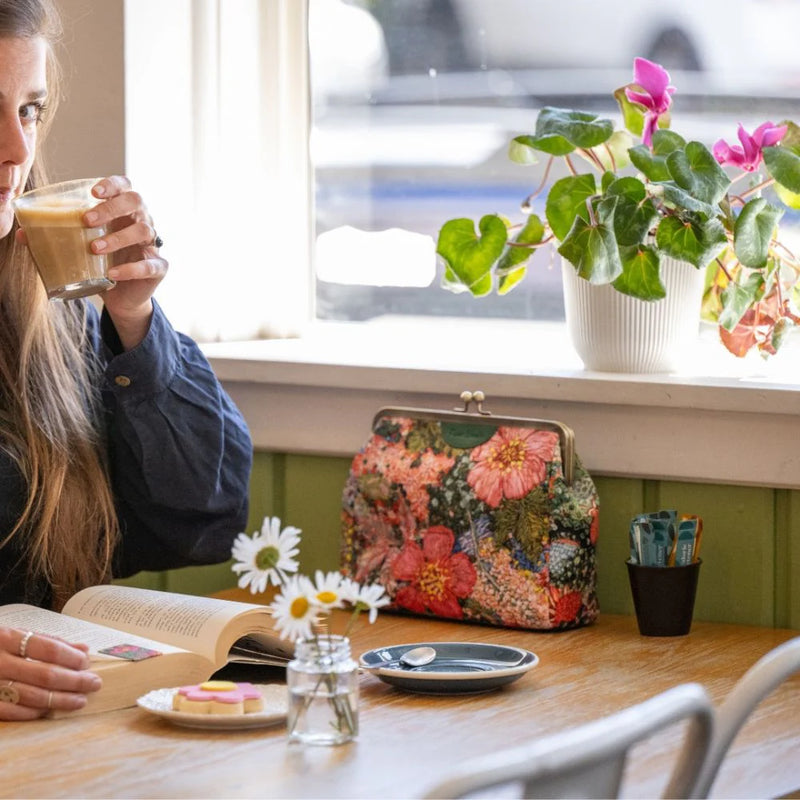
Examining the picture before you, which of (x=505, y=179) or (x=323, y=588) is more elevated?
(x=505, y=179)

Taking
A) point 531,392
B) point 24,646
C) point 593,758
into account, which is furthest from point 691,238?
point 593,758

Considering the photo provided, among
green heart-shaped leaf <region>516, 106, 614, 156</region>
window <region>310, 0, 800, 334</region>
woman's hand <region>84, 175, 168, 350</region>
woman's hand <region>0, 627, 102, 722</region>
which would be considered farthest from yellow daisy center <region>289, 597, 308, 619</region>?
window <region>310, 0, 800, 334</region>

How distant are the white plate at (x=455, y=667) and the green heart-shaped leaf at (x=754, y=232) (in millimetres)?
534

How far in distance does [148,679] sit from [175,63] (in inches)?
41.0

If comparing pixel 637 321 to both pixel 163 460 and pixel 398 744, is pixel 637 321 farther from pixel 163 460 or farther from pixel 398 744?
pixel 398 744

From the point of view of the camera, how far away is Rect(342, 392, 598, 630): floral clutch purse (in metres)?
1.74

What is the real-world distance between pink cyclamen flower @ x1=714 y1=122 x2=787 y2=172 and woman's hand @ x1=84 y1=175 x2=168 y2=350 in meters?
0.69

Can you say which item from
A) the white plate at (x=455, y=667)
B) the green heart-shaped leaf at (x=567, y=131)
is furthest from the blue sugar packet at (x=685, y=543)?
the green heart-shaped leaf at (x=567, y=131)

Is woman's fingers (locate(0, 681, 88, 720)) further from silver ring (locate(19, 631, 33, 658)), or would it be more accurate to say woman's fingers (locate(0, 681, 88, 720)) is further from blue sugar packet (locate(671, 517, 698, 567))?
blue sugar packet (locate(671, 517, 698, 567))

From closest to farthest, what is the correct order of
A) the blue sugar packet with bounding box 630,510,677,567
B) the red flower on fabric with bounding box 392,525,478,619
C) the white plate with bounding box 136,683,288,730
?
the white plate with bounding box 136,683,288,730, the blue sugar packet with bounding box 630,510,677,567, the red flower on fabric with bounding box 392,525,478,619

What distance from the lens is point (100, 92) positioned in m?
2.05

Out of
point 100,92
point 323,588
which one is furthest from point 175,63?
point 323,588

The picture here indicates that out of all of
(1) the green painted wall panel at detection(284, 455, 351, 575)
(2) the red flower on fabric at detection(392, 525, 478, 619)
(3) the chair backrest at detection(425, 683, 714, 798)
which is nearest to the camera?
(3) the chair backrest at detection(425, 683, 714, 798)

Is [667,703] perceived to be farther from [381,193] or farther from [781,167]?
[381,193]
